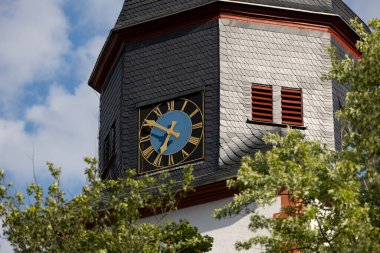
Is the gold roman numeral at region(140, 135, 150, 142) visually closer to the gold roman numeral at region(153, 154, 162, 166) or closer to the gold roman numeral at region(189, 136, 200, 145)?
the gold roman numeral at region(153, 154, 162, 166)

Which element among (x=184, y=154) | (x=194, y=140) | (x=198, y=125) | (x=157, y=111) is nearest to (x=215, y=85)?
(x=198, y=125)

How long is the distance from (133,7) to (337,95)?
474 centimetres

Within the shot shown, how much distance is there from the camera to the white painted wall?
2478cm

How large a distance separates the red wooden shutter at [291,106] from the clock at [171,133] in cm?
162

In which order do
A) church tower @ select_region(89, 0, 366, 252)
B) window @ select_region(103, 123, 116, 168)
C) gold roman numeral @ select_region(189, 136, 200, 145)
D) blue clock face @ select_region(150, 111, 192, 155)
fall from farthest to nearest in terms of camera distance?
window @ select_region(103, 123, 116, 168) < blue clock face @ select_region(150, 111, 192, 155) < gold roman numeral @ select_region(189, 136, 200, 145) < church tower @ select_region(89, 0, 366, 252)

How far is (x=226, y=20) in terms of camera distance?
27.1m

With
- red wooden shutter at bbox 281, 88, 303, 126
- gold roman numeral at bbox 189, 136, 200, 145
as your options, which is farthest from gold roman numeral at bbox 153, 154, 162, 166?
red wooden shutter at bbox 281, 88, 303, 126

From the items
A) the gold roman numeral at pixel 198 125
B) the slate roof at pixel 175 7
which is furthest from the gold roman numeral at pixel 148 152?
the slate roof at pixel 175 7

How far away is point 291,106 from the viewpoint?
1046 inches

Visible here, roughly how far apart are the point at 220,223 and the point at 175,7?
16.4ft

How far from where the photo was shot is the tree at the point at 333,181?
16656 mm

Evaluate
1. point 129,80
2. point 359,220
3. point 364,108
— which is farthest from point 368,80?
point 129,80

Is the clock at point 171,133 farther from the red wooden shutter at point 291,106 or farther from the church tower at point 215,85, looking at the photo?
the red wooden shutter at point 291,106

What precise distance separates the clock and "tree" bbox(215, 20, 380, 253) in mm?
7376
